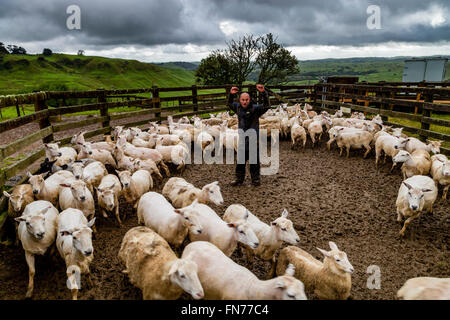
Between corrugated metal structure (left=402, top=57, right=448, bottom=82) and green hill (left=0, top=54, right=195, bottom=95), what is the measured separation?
188ft

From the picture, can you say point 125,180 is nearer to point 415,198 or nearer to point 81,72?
point 415,198

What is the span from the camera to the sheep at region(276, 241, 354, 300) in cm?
364

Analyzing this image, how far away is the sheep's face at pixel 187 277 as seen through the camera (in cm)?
304

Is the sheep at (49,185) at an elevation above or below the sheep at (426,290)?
above

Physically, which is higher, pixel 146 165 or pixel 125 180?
pixel 125 180

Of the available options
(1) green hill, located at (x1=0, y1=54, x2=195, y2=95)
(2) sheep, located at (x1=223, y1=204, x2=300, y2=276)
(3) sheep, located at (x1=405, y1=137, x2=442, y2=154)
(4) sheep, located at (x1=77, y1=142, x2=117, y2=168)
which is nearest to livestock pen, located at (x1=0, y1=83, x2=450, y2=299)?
(2) sheep, located at (x1=223, y1=204, x2=300, y2=276)

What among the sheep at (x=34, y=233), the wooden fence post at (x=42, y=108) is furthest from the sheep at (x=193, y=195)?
the wooden fence post at (x=42, y=108)

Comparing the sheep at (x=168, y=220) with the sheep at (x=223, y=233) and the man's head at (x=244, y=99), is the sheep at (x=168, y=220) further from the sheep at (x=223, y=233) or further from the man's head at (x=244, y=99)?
the man's head at (x=244, y=99)

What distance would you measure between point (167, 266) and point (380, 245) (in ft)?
12.7

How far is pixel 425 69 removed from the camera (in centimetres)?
2811

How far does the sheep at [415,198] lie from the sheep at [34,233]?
6.25 meters

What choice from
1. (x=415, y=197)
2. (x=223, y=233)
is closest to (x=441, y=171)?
(x=415, y=197)

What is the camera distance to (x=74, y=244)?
3.92 meters

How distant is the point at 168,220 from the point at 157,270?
4.41ft
